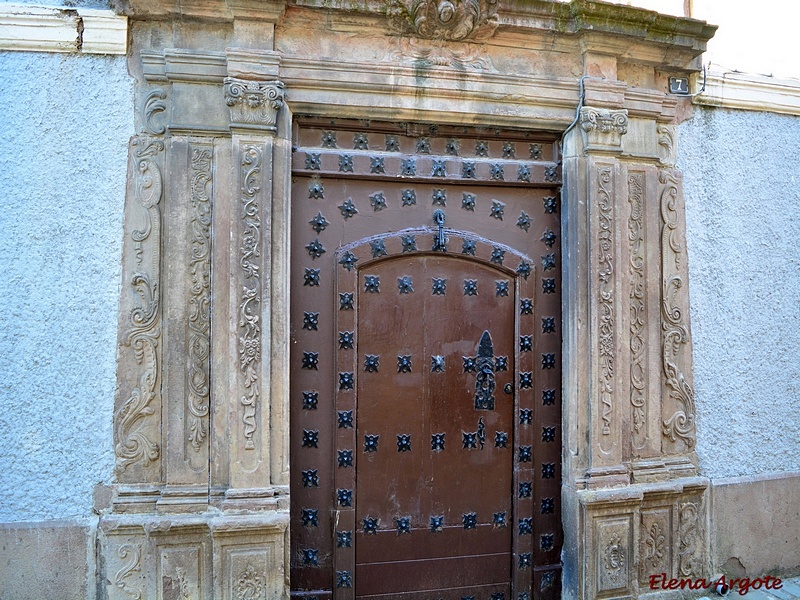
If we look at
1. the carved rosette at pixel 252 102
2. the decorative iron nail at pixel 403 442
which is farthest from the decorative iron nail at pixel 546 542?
the carved rosette at pixel 252 102

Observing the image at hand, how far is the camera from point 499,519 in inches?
140

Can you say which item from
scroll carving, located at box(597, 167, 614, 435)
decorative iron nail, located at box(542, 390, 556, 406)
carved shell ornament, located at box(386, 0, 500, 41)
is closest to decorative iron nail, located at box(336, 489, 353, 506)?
decorative iron nail, located at box(542, 390, 556, 406)

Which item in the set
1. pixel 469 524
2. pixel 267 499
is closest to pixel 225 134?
pixel 267 499

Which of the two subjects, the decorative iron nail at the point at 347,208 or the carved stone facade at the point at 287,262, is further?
the decorative iron nail at the point at 347,208

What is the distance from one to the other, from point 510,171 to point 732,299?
5.55ft

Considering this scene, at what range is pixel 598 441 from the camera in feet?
11.3

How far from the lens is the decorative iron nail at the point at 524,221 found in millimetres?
3611

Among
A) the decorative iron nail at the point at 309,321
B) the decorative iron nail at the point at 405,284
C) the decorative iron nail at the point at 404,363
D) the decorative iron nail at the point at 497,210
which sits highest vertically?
the decorative iron nail at the point at 497,210

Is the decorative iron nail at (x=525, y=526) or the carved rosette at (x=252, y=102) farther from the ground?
the carved rosette at (x=252, y=102)

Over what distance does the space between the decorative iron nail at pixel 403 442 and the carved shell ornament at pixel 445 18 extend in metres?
2.25

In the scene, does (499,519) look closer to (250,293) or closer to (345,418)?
(345,418)

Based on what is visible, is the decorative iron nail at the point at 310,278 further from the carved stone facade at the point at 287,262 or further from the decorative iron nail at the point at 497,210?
the decorative iron nail at the point at 497,210

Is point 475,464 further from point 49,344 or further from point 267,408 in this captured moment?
point 49,344

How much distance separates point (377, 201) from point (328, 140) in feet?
1.43
